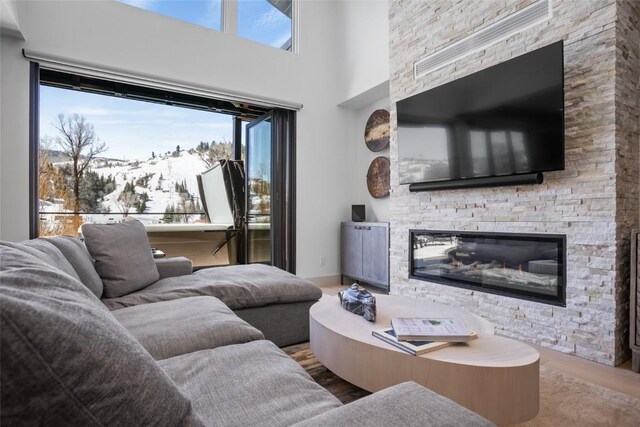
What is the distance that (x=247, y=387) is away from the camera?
3.03ft

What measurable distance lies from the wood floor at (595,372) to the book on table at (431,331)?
494mm

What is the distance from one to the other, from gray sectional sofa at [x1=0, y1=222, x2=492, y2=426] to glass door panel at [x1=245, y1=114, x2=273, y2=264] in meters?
3.31

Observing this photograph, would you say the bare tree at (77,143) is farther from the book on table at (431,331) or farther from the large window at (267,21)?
the book on table at (431,331)

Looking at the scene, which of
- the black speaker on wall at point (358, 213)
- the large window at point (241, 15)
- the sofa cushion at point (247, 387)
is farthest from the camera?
the black speaker on wall at point (358, 213)

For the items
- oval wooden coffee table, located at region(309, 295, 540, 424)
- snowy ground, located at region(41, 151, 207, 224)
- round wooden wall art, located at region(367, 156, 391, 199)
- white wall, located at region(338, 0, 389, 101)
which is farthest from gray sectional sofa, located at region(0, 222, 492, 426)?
snowy ground, located at region(41, 151, 207, 224)

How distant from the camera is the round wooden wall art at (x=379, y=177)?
4.14m

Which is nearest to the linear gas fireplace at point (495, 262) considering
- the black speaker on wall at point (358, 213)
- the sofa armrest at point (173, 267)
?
the black speaker on wall at point (358, 213)

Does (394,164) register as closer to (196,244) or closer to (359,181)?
(359,181)

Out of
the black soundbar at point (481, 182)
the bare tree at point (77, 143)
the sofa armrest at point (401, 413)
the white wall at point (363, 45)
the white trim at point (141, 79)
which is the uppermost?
the white wall at point (363, 45)

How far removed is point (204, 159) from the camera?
17.2ft

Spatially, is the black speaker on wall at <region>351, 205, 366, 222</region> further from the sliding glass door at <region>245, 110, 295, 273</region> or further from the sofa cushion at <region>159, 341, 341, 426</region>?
the sofa cushion at <region>159, 341, 341, 426</region>

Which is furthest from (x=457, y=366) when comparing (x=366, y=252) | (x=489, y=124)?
(x=366, y=252)

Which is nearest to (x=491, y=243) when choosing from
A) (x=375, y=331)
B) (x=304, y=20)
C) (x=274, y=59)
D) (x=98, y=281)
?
(x=375, y=331)

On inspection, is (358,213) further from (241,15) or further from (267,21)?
(241,15)
